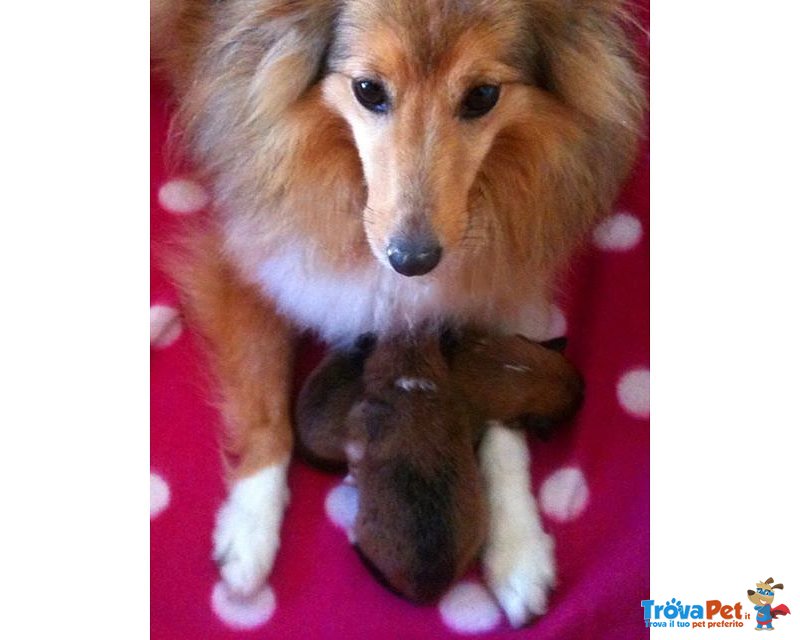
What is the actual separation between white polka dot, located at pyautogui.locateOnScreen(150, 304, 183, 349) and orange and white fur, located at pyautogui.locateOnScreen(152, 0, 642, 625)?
0.06 m

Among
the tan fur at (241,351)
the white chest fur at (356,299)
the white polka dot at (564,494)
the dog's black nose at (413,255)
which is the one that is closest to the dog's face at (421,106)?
the dog's black nose at (413,255)

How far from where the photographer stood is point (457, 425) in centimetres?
160

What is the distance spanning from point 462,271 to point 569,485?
0.48 meters

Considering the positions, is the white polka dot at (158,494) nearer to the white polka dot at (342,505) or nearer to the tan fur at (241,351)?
the tan fur at (241,351)

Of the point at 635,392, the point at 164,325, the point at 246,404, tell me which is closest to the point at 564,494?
the point at 635,392

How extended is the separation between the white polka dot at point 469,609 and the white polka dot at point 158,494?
564mm

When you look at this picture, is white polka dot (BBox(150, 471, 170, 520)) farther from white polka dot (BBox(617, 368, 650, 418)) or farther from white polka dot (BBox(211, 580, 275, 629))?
white polka dot (BBox(617, 368, 650, 418))

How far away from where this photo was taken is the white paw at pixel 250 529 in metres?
1.59

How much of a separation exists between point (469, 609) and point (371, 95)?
36.5 inches

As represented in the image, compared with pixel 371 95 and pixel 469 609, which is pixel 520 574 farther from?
pixel 371 95

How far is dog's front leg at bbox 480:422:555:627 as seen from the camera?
5.16ft

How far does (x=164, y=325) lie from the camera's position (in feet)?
6.13

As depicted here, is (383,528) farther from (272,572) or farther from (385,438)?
(272,572)
